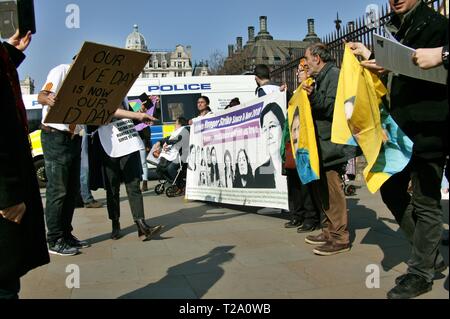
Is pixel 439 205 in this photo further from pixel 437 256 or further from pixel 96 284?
pixel 96 284

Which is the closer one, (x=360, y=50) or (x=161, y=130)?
(x=360, y=50)

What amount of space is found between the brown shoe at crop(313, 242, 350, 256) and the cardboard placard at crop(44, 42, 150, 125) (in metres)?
2.53

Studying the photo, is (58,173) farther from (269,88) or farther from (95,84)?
(269,88)

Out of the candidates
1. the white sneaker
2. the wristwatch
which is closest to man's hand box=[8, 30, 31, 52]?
the wristwatch

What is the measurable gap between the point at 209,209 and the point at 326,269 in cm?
376

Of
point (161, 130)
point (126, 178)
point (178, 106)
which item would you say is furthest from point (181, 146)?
point (178, 106)

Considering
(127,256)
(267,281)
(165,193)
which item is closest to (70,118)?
(127,256)

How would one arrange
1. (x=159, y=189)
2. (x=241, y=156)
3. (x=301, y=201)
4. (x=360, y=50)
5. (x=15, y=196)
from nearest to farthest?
(x=15, y=196)
(x=360, y=50)
(x=301, y=201)
(x=241, y=156)
(x=159, y=189)

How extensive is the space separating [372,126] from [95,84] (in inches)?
104

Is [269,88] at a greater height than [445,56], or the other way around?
[269,88]

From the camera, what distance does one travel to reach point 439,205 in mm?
3152

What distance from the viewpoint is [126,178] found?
17.8 ft

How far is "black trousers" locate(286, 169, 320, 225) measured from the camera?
5520mm

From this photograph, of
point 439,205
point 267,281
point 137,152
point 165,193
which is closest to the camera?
point 439,205
